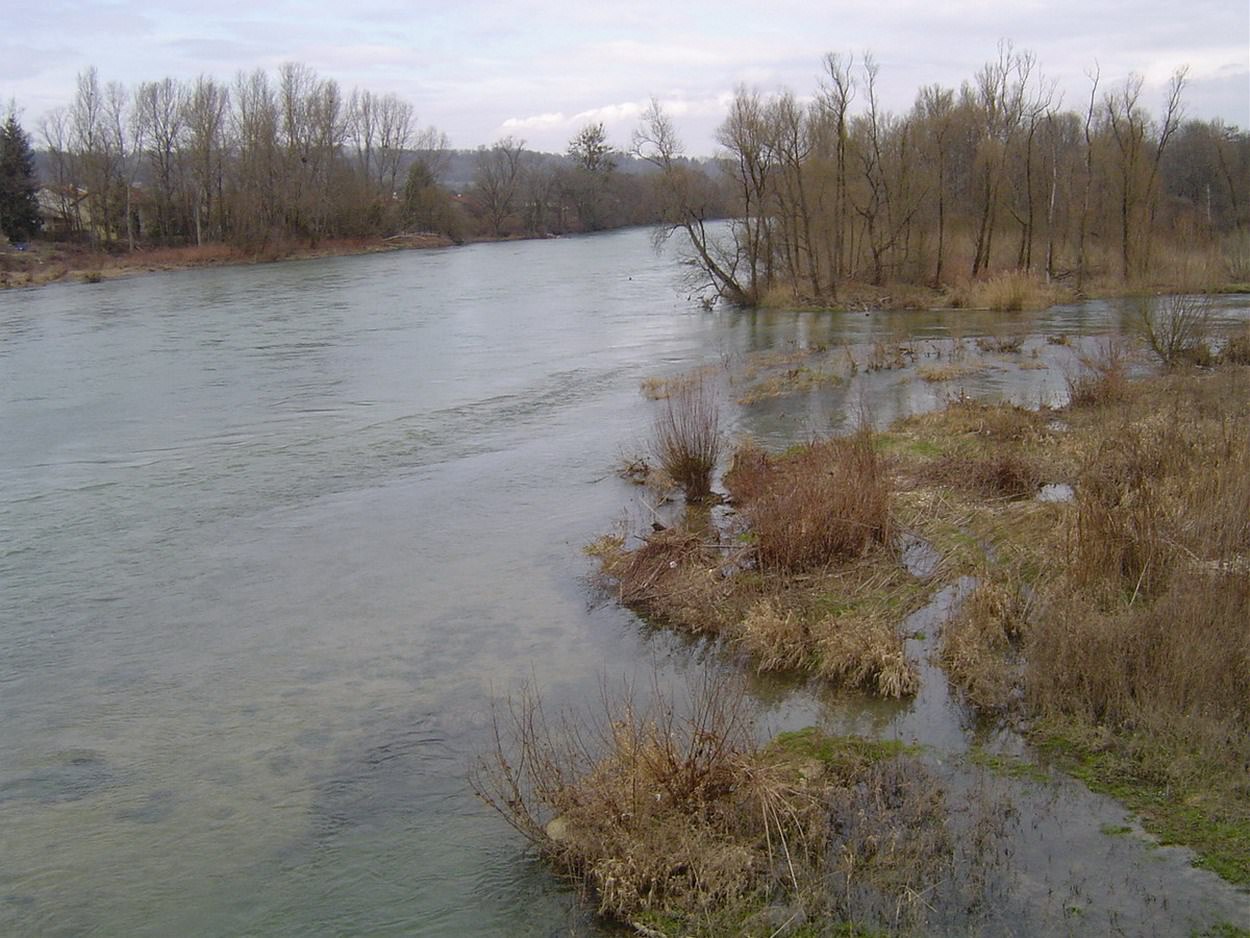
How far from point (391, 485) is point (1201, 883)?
12054mm

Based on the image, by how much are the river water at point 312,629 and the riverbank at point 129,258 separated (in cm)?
3488

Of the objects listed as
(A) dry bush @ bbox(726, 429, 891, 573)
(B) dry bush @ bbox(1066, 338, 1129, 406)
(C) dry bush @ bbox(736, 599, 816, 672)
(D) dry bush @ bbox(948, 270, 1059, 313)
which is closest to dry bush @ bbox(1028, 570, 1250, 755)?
(C) dry bush @ bbox(736, 599, 816, 672)

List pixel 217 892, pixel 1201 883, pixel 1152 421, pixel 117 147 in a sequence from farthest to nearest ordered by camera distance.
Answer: pixel 117 147 → pixel 1152 421 → pixel 217 892 → pixel 1201 883

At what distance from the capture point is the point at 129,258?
64.4 m

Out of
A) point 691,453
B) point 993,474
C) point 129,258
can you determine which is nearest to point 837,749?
point 993,474

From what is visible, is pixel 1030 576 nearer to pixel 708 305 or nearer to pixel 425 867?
pixel 425 867

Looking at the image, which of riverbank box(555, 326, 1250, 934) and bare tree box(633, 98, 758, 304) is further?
bare tree box(633, 98, 758, 304)

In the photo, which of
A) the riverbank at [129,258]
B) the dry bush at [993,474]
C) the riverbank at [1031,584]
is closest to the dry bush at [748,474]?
the riverbank at [1031,584]

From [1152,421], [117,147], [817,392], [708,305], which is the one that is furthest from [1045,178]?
[117,147]

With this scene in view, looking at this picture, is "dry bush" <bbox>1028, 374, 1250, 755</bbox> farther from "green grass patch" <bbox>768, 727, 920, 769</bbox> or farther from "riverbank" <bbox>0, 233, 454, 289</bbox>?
"riverbank" <bbox>0, 233, 454, 289</bbox>

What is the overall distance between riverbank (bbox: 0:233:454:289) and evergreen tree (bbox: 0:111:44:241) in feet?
5.22

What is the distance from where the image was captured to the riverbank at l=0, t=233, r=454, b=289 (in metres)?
56.4

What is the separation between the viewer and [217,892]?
20.2ft

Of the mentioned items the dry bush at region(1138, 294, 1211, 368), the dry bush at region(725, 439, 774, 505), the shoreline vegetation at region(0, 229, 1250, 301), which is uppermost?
the shoreline vegetation at region(0, 229, 1250, 301)
